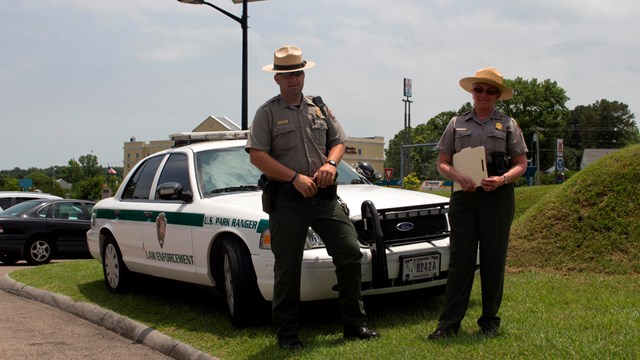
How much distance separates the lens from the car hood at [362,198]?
248 inches

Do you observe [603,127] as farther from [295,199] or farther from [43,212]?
[295,199]

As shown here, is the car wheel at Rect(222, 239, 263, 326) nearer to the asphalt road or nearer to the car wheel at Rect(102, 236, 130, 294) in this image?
the asphalt road

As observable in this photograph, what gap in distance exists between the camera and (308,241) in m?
5.93

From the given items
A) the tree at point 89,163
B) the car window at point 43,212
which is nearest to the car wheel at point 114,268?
the car window at point 43,212

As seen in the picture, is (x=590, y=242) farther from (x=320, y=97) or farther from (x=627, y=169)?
(x=320, y=97)

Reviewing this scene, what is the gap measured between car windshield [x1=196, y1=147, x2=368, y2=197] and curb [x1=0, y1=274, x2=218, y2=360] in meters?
1.33

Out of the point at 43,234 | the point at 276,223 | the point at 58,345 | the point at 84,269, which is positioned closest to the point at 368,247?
the point at 276,223

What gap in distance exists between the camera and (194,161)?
7488mm

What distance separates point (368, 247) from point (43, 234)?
36.5 ft

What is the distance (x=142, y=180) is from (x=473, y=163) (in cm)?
443

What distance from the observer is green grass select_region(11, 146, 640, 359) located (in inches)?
196

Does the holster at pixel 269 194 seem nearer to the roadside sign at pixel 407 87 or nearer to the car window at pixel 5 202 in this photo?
the car window at pixel 5 202

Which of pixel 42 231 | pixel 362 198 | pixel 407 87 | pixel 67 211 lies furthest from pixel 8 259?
pixel 407 87

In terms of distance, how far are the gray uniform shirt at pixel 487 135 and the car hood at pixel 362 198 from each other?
0.99 meters
